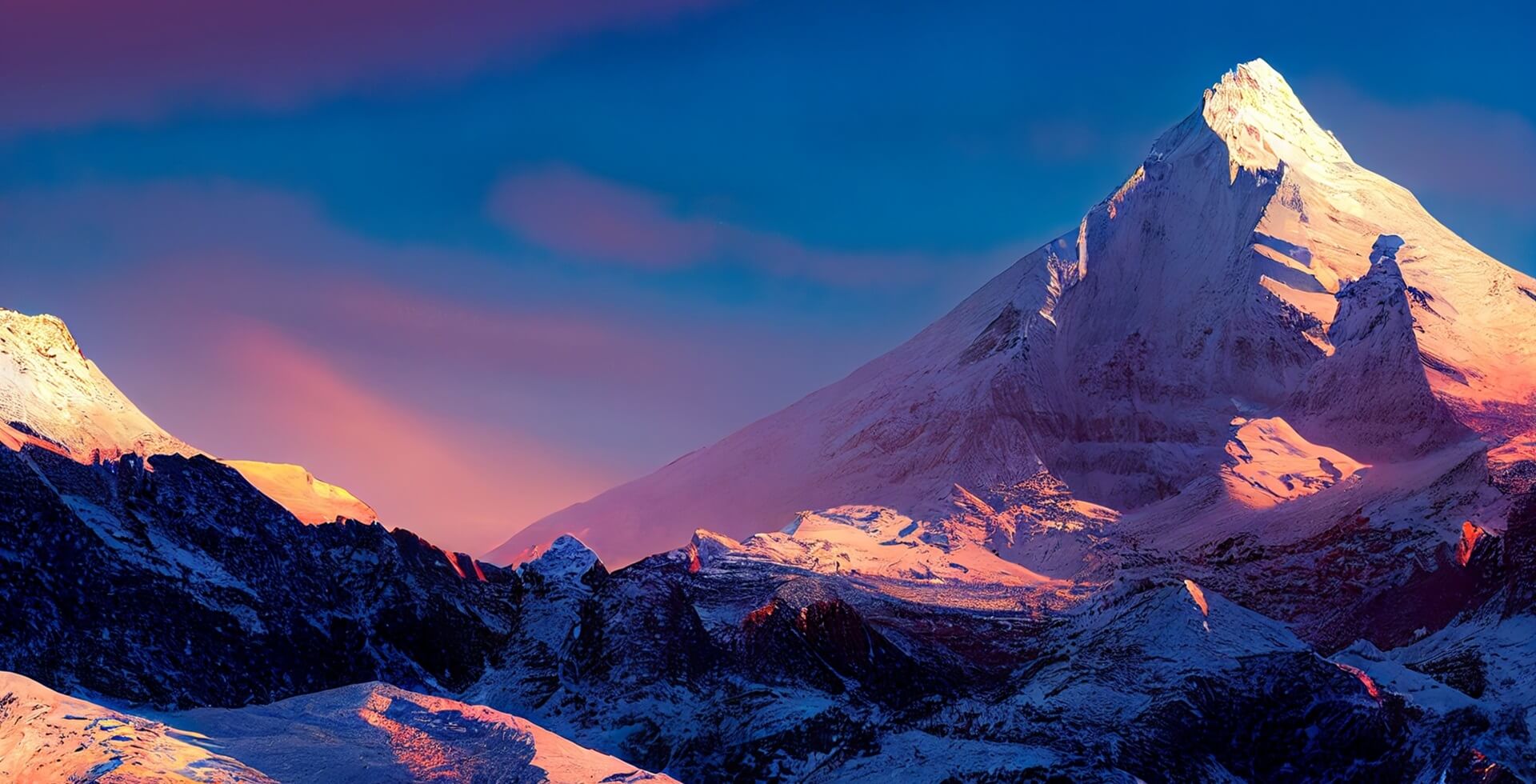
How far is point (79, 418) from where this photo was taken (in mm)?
70750

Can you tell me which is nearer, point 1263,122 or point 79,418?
point 79,418

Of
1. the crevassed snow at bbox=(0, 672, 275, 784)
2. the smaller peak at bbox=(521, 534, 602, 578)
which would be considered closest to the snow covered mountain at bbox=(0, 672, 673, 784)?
the crevassed snow at bbox=(0, 672, 275, 784)

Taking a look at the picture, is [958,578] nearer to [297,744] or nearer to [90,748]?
[297,744]

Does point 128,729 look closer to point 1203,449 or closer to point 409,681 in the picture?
point 409,681

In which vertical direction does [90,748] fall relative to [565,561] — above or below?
below

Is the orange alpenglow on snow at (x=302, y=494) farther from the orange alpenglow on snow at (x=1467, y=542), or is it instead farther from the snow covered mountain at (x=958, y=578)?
the orange alpenglow on snow at (x=1467, y=542)

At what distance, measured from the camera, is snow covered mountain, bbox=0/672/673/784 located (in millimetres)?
37406

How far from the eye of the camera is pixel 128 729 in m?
39.6

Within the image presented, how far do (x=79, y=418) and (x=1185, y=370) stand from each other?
248ft

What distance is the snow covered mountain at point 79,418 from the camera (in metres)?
67.2

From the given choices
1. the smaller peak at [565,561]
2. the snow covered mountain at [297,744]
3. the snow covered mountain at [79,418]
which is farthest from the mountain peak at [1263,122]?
the snow covered mountain at [297,744]

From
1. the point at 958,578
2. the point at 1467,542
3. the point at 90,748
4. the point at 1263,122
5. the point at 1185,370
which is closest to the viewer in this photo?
the point at 90,748

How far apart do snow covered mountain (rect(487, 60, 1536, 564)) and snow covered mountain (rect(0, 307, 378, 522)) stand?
1266 inches

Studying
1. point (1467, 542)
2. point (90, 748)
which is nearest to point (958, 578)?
point (1467, 542)
